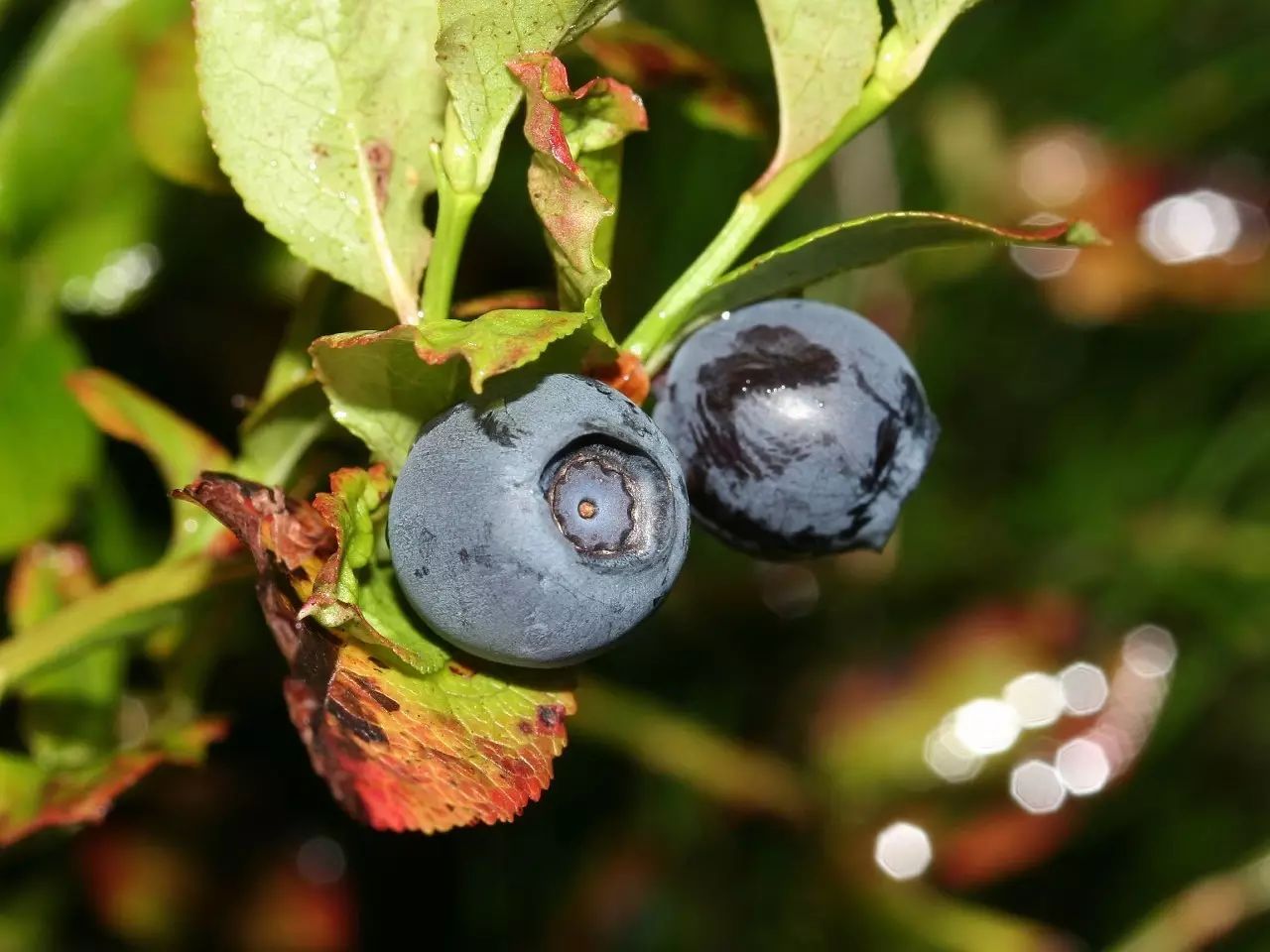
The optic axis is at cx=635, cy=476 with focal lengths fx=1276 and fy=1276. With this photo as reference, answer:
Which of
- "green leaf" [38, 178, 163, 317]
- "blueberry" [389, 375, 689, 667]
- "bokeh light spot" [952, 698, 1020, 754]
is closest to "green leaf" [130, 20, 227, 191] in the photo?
"green leaf" [38, 178, 163, 317]

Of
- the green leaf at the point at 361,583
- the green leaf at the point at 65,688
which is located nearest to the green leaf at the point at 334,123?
the green leaf at the point at 361,583

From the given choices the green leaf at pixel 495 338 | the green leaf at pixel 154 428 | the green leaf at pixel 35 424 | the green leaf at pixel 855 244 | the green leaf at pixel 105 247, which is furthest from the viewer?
the green leaf at pixel 105 247

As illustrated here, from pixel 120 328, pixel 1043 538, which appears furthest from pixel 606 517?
pixel 1043 538

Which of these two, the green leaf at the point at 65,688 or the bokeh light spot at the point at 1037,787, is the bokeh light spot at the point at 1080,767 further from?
the green leaf at the point at 65,688

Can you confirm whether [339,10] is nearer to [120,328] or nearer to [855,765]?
[120,328]

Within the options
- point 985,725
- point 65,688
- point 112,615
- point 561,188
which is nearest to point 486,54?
point 561,188

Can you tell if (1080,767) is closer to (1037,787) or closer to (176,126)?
(1037,787)
